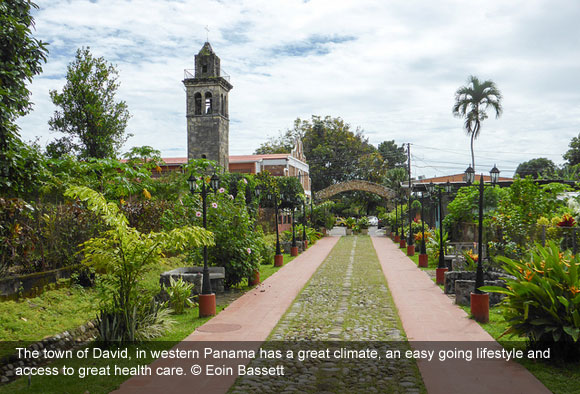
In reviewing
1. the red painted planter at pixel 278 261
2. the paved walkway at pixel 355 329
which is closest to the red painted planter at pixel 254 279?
the paved walkway at pixel 355 329

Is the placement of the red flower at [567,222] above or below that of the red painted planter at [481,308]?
above

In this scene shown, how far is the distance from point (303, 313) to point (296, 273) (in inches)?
275

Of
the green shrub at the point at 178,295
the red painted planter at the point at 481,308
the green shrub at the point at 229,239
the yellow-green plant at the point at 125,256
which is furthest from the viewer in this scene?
the green shrub at the point at 229,239

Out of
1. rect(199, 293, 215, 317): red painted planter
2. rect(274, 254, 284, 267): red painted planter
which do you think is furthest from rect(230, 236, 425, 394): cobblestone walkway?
rect(274, 254, 284, 267): red painted planter

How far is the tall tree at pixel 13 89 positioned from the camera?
8000 millimetres

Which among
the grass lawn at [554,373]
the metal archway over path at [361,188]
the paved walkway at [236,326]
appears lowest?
the paved walkway at [236,326]

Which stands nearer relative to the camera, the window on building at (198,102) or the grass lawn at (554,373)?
the grass lawn at (554,373)

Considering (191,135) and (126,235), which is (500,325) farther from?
(191,135)

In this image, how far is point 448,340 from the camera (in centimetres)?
805

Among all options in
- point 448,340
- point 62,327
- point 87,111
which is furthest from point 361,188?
point 62,327

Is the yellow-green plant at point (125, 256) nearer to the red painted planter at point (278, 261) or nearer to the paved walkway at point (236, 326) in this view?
the paved walkway at point (236, 326)

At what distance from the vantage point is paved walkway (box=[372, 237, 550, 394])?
232 inches

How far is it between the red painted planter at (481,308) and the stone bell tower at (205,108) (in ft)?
107

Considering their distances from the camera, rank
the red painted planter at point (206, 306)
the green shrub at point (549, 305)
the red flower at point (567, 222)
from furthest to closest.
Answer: the red flower at point (567, 222) → the red painted planter at point (206, 306) → the green shrub at point (549, 305)
